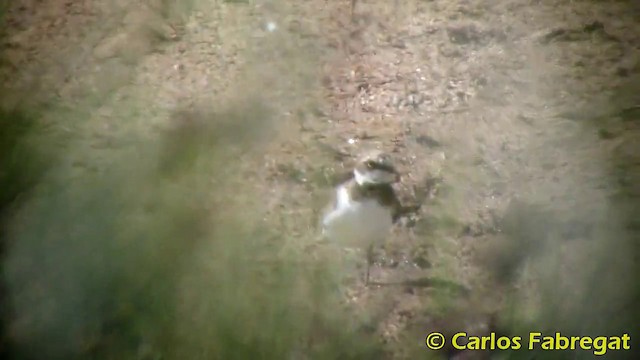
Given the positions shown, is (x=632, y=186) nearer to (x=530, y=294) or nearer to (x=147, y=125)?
(x=530, y=294)

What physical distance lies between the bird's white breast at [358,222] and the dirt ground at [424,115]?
26 millimetres

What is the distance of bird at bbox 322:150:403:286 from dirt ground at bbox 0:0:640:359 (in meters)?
0.02

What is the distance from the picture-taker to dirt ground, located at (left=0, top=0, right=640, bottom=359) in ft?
3.65

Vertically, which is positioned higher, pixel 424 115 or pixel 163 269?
pixel 424 115

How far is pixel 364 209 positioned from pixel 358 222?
2 centimetres

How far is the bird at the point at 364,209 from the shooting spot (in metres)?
1.14

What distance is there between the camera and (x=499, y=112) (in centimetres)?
122

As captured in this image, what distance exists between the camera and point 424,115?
1.22 m

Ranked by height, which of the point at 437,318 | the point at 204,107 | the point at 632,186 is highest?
the point at 204,107

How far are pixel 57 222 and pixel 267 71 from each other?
1.41ft

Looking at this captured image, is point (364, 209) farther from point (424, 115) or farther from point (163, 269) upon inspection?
point (163, 269)

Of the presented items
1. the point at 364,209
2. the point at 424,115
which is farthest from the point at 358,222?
the point at 424,115

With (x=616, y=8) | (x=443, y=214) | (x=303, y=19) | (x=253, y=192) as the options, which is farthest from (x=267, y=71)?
(x=616, y=8)

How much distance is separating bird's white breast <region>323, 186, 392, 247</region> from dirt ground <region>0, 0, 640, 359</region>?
0.03m
